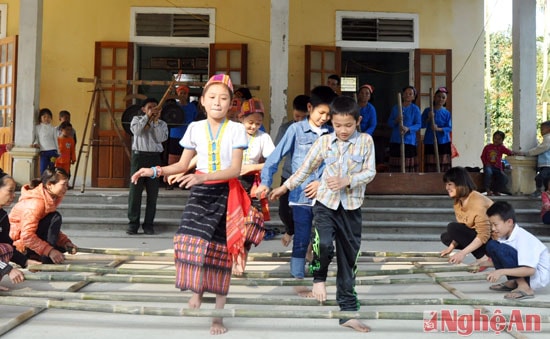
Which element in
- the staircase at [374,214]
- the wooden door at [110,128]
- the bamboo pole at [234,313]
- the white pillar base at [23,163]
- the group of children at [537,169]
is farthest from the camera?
the wooden door at [110,128]

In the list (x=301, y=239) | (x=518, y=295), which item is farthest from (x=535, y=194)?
(x=301, y=239)

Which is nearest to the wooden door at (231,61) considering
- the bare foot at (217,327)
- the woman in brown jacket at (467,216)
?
the woman in brown jacket at (467,216)

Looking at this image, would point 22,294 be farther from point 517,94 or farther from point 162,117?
point 517,94

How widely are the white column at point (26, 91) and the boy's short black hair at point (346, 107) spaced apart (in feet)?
17.5

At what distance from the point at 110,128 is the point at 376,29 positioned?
4.49 metres

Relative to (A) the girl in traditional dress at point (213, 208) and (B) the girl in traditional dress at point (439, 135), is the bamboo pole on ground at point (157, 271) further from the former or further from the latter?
(B) the girl in traditional dress at point (439, 135)

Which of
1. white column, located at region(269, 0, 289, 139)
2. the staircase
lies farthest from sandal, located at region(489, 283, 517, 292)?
white column, located at region(269, 0, 289, 139)

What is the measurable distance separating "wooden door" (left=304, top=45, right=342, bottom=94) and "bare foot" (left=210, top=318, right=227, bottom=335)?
6283mm

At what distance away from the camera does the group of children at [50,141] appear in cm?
717

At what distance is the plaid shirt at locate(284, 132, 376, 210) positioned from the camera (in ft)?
9.56

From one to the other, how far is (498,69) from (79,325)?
26.8m

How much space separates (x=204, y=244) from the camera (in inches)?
113

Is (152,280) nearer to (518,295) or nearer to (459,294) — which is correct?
(459,294)

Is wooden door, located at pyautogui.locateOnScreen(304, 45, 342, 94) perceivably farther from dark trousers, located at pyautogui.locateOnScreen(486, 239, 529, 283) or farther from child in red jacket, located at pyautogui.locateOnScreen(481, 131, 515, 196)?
dark trousers, located at pyautogui.locateOnScreen(486, 239, 529, 283)
